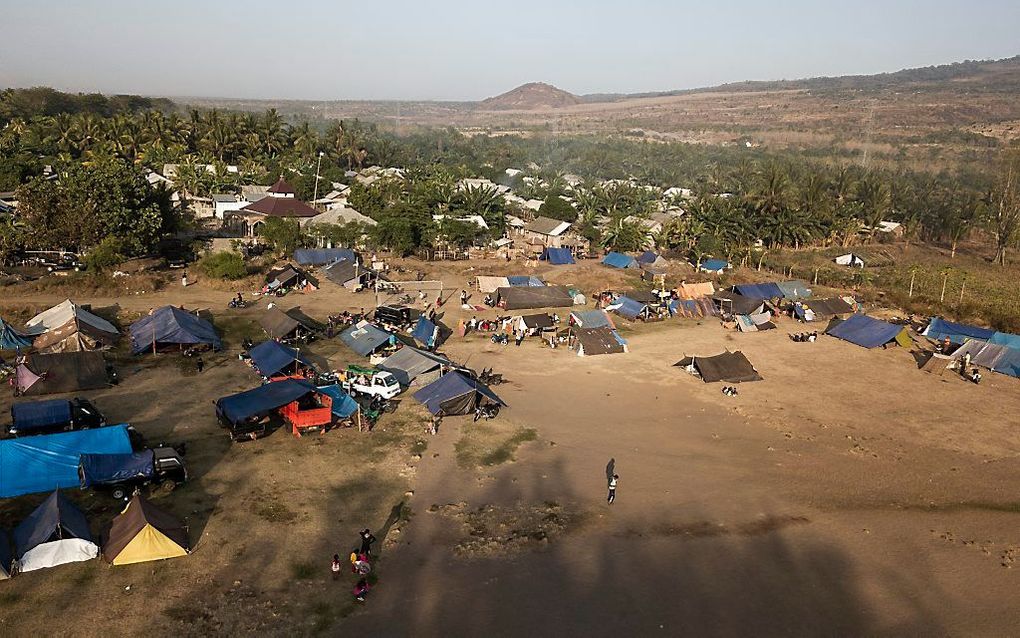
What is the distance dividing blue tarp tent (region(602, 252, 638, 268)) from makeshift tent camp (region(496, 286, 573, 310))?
10.9 meters

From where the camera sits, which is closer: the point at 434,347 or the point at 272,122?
the point at 434,347

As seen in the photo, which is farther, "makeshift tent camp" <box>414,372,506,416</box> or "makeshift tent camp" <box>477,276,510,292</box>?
"makeshift tent camp" <box>477,276,510,292</box>

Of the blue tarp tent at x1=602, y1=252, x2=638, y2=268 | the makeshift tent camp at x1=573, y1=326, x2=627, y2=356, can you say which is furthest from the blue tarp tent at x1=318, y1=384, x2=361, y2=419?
the blue tarp tent at x1=602, y1=252, x2=638, y2=268

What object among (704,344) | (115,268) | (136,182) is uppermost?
(136,182)

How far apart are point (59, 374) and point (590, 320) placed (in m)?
21.4

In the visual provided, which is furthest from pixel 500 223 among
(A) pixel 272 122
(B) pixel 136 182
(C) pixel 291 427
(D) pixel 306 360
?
(A) pixel 272 122

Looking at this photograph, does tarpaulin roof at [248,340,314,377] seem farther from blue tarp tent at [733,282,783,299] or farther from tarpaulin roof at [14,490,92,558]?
blue tarp tent at [733,282,783,299]

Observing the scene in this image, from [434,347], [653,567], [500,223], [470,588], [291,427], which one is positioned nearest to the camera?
[470,588]

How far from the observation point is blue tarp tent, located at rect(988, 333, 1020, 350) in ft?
103

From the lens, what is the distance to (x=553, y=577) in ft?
48.1

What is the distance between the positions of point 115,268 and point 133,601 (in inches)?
1132

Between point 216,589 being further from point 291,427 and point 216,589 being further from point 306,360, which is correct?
point 306,360

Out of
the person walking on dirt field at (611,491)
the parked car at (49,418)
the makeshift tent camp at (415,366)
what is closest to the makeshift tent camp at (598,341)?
the makeshift tent camp at (415,366)

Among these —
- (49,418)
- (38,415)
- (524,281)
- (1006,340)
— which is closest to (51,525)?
(49,418)
